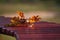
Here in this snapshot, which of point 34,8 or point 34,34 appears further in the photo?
point 34,8

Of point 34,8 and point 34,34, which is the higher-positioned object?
point 34,8

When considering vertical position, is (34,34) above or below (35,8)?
below

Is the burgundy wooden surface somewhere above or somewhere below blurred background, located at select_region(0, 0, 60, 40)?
below

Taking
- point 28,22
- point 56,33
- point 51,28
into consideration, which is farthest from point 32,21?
point 56,33

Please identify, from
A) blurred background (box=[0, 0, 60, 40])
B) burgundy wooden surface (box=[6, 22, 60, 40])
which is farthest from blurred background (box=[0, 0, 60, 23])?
burgundy wooden surface (box=[6, 22, 60, 40])

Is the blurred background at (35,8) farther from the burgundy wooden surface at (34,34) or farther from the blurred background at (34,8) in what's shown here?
the burgundy wooden surface at (34,34)

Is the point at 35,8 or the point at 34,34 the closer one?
the point at 34,34

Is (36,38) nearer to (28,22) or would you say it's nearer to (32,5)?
(28,22)

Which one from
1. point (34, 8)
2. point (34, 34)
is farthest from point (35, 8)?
point (34, 34)

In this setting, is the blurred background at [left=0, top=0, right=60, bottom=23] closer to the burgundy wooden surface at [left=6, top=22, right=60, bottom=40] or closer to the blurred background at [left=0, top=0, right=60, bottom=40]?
the blurred background at [left=0, top=0, right=60, bottom=40]

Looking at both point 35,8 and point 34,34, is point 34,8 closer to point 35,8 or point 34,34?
point 35,8
